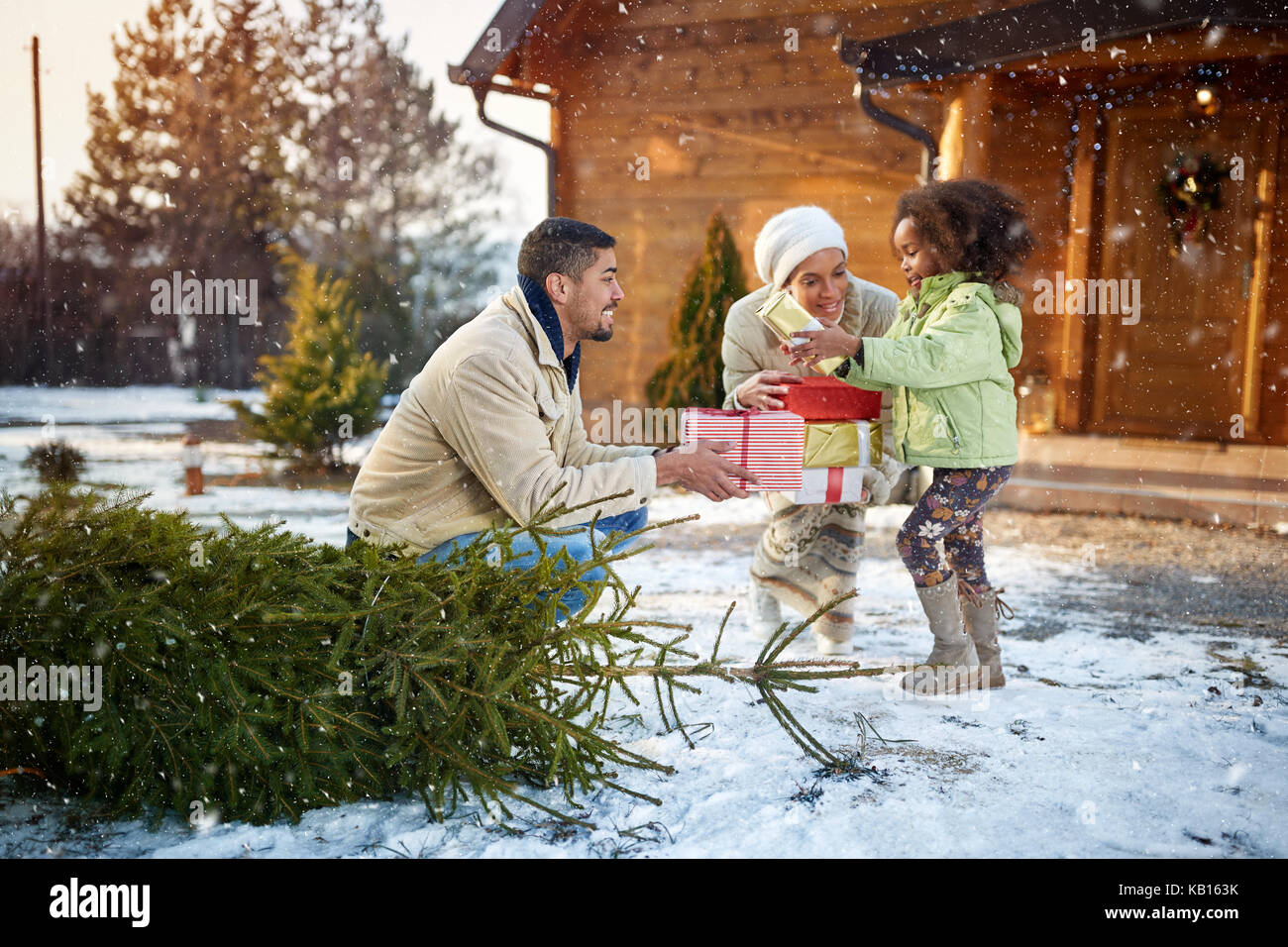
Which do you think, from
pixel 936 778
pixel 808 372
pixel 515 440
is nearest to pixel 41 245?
pixel 808 372

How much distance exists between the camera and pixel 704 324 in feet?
32.7

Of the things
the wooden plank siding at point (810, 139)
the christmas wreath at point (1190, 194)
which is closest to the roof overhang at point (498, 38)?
the wooden plank siding at point (810, 139)

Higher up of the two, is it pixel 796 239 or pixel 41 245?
pixel 41 245

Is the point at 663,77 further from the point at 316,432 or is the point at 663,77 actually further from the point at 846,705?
the point at 846,705

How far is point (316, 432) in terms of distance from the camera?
9.89 m

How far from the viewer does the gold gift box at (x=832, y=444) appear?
368 cm

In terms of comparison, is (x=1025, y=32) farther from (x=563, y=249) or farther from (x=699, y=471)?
(x=699, y=471)

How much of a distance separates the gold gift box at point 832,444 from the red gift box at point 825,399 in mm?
29

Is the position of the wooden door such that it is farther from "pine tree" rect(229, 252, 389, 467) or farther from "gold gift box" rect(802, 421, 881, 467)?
"gold gift box" rect(802, 421, 881, 467)

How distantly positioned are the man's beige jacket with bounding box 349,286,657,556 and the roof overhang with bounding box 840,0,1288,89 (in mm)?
6483

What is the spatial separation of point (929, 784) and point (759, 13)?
10.1m

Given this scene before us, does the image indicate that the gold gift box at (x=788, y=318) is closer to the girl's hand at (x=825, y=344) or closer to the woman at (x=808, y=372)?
the girl's hand at (x=825, y=344)

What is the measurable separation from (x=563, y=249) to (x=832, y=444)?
117 centimetres
